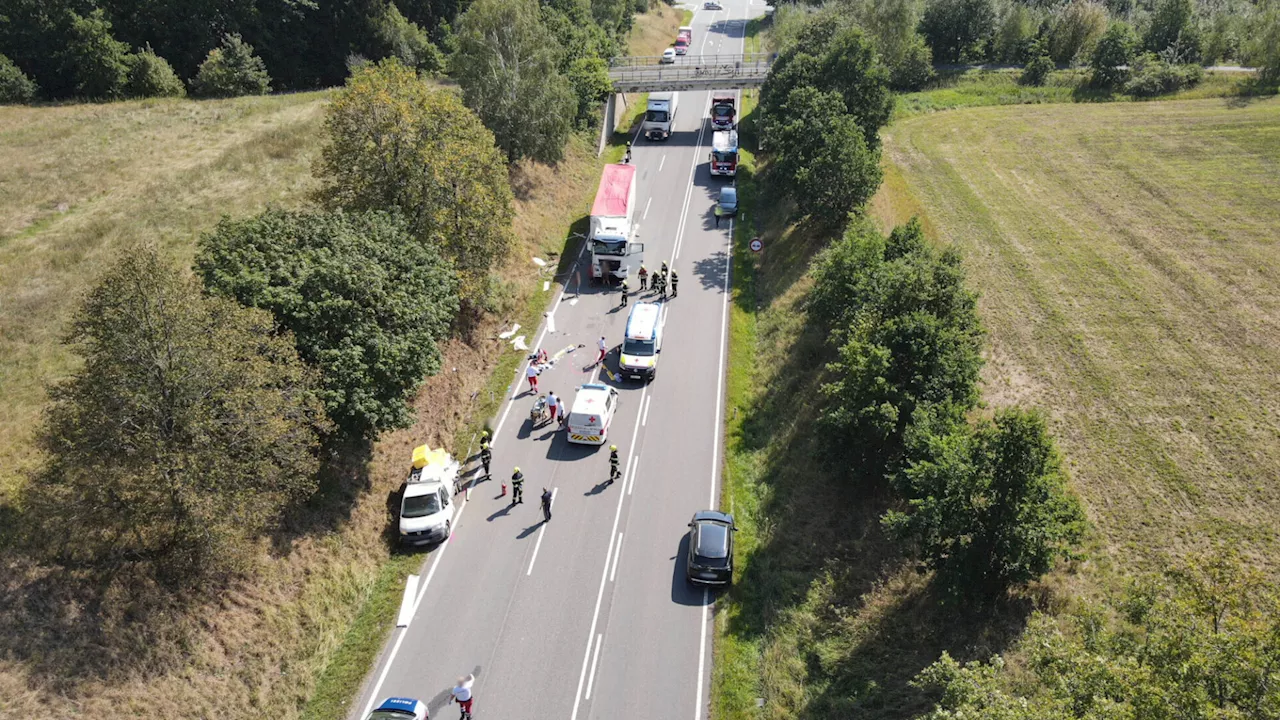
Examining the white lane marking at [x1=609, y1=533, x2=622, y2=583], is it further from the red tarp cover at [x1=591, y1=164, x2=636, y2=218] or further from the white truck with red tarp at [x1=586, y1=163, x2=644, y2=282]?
the red tarp cover at [x1=591, y1=164, x2=636, y2=218]

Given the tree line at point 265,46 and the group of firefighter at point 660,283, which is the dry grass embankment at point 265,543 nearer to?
the group of firefighter at point 660,283

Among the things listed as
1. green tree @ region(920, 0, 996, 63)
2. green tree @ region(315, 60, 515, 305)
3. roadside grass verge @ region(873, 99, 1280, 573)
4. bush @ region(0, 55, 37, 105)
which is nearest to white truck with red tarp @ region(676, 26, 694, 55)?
green tree @ region(920, 0, 996, 63)

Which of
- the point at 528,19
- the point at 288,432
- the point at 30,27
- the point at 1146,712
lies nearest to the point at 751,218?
the point at 528,19

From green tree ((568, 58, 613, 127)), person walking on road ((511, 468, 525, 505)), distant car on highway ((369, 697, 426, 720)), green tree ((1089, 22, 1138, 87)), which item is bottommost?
distant car on highway ((369, 697, 426, 720))

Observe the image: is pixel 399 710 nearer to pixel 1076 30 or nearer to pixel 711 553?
pixel 711 553

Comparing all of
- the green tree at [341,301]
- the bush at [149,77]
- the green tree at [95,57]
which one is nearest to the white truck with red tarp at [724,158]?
the green tree at [341,301]

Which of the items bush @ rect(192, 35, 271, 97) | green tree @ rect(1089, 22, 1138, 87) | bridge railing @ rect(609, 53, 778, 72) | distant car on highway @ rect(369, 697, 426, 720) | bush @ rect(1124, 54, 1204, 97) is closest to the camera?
distant car on highway @ rect(369, 697, 426, 720)

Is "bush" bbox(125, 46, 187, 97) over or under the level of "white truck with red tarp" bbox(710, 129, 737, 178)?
over
